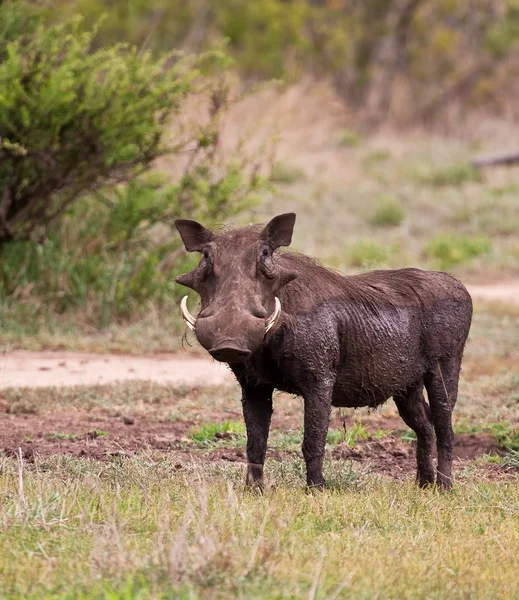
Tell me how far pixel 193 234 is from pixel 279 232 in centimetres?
41

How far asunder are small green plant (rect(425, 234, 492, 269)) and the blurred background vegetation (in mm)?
27

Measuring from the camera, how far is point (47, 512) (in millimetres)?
4422

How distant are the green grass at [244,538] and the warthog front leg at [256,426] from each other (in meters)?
0.16

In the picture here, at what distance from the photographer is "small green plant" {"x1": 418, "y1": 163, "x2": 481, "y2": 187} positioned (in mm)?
20031

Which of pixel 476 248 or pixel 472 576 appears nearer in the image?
pixel 472 576

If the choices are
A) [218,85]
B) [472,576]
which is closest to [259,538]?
[472,576]

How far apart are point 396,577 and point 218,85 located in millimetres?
7341

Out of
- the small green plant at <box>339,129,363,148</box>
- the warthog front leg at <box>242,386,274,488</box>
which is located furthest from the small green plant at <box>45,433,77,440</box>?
the small green plant at <box>339,129,363,148</box>

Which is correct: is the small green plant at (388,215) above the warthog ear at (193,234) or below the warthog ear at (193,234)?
above

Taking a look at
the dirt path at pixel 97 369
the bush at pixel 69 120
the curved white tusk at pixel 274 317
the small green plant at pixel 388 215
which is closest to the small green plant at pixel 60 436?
the dirt path at pixel 97 369

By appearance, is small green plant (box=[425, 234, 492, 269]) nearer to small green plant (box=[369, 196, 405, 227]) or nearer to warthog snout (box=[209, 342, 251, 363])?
Answer: small green plant (box=[369, 196, 405, 227])

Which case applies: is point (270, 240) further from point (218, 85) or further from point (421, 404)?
point (218, 85)

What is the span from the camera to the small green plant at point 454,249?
14281mm

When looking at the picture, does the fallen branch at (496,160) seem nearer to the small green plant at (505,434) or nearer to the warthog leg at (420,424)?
the small green plant at (505,434)
